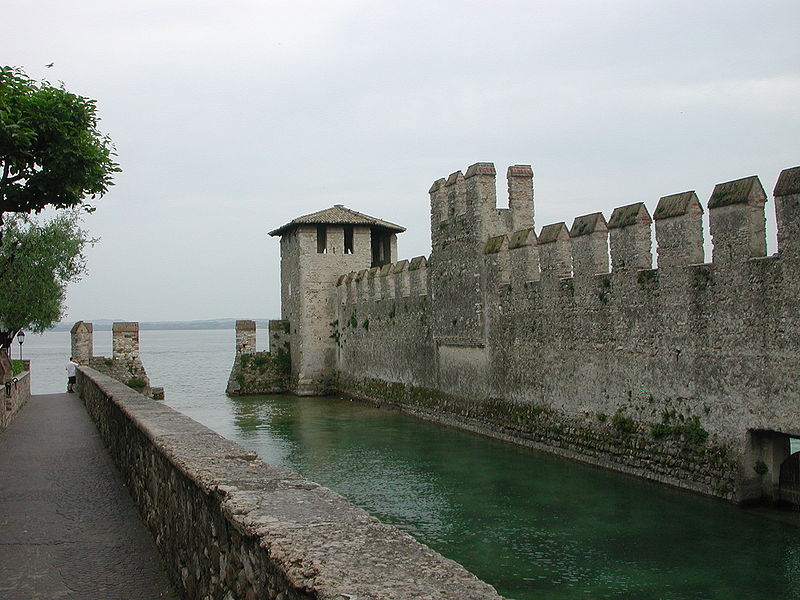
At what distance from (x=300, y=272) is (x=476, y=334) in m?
11.8

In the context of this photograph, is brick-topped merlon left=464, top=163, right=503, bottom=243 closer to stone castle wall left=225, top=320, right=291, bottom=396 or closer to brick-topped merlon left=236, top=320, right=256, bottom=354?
stone castle wall left=225, top=320, right=291, bottom=396

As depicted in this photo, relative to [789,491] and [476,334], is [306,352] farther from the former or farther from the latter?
[789,491]

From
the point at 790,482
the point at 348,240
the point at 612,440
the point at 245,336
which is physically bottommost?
the point at 790,482

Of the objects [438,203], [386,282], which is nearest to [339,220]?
[386,282]

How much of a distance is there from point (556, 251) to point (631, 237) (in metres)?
2.00

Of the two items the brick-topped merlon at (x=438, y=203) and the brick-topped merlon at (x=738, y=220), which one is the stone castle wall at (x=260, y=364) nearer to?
the brick-topped merlon at (x=438, y=203)

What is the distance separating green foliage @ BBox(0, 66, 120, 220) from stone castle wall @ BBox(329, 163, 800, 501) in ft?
23.8

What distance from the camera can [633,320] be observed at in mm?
11367

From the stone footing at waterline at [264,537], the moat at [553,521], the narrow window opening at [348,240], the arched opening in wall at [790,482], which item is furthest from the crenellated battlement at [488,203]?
the stone footing at waterline at [264,537]

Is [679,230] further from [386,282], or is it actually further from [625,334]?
[386,282]

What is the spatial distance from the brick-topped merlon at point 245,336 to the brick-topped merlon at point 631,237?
1921 centimetres

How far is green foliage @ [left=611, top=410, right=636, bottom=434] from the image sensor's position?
1134 cm

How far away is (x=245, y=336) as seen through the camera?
2897 cm

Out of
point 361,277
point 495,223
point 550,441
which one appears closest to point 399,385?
point 361,277
